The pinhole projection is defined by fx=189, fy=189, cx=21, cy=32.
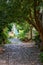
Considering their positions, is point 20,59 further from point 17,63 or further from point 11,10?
point 11,10

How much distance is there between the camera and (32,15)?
10.1 meters

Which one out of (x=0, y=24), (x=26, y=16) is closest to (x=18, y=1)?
(x=26, y=16)

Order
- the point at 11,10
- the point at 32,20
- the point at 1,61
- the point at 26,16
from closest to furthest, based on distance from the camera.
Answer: the point at 1,61 → the point at 11,10 → the point at 26,16 → the point at 32,20

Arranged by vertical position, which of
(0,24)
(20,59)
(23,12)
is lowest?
(20,59)

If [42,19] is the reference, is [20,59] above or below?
below

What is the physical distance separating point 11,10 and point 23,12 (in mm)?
558

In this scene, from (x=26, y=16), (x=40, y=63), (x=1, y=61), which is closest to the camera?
(x=40, y=63)

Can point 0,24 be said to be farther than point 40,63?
Yes

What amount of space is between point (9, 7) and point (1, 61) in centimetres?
235

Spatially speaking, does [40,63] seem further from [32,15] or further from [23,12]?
[32,15]

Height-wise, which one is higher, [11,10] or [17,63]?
[11,10]

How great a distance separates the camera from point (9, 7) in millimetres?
8227

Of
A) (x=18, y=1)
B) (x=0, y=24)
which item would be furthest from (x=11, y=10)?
(x=0, y=24)

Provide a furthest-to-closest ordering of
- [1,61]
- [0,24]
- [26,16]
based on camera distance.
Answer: [0,24] → [26,16] → [1,61]
